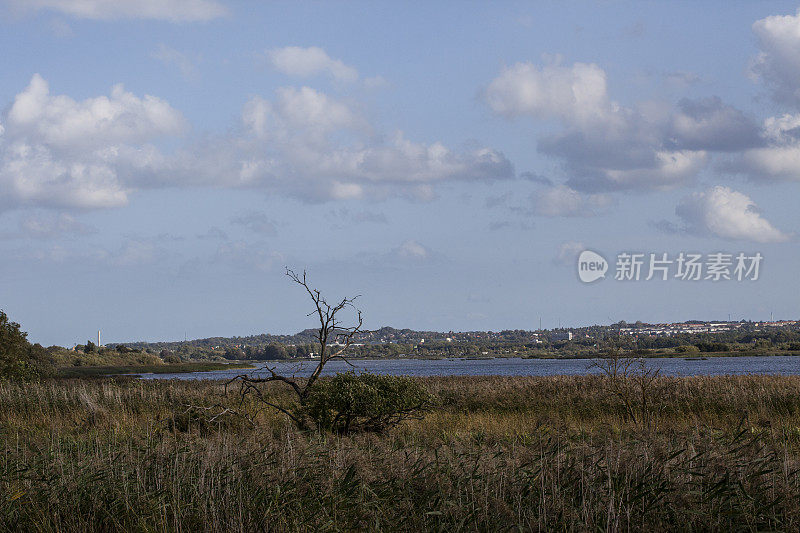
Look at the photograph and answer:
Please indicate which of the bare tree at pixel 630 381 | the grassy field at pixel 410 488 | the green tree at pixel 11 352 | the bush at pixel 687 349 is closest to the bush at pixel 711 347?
the bush at pixel 687 349

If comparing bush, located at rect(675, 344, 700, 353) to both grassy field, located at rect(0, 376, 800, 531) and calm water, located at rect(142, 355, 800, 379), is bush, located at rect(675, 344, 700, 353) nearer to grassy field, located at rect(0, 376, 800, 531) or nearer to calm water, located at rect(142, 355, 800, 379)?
calm water, located at rect(142, 355, 800, 379)

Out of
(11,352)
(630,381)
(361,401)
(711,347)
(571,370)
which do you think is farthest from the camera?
(711,347)

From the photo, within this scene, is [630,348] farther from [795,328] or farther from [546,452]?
[795,328]

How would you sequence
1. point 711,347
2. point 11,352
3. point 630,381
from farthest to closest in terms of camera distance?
point 711,347, point 11,352, point 630,381

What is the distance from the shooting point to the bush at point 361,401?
45.4 ft

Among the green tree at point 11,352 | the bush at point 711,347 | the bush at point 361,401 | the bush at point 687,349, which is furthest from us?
the bush at point 687,349

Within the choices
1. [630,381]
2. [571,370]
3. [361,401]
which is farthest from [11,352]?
[571,370]

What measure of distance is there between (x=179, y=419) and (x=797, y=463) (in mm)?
13153

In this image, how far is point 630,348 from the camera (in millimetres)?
14984

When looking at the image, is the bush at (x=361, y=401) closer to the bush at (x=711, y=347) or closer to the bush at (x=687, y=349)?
the bush at (x=687, y=349)

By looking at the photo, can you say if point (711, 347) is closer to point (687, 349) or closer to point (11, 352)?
point (687, 349)

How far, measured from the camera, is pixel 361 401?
45.5 feet

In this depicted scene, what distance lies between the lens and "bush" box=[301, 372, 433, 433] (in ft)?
45.4

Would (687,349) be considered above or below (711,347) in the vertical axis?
below
